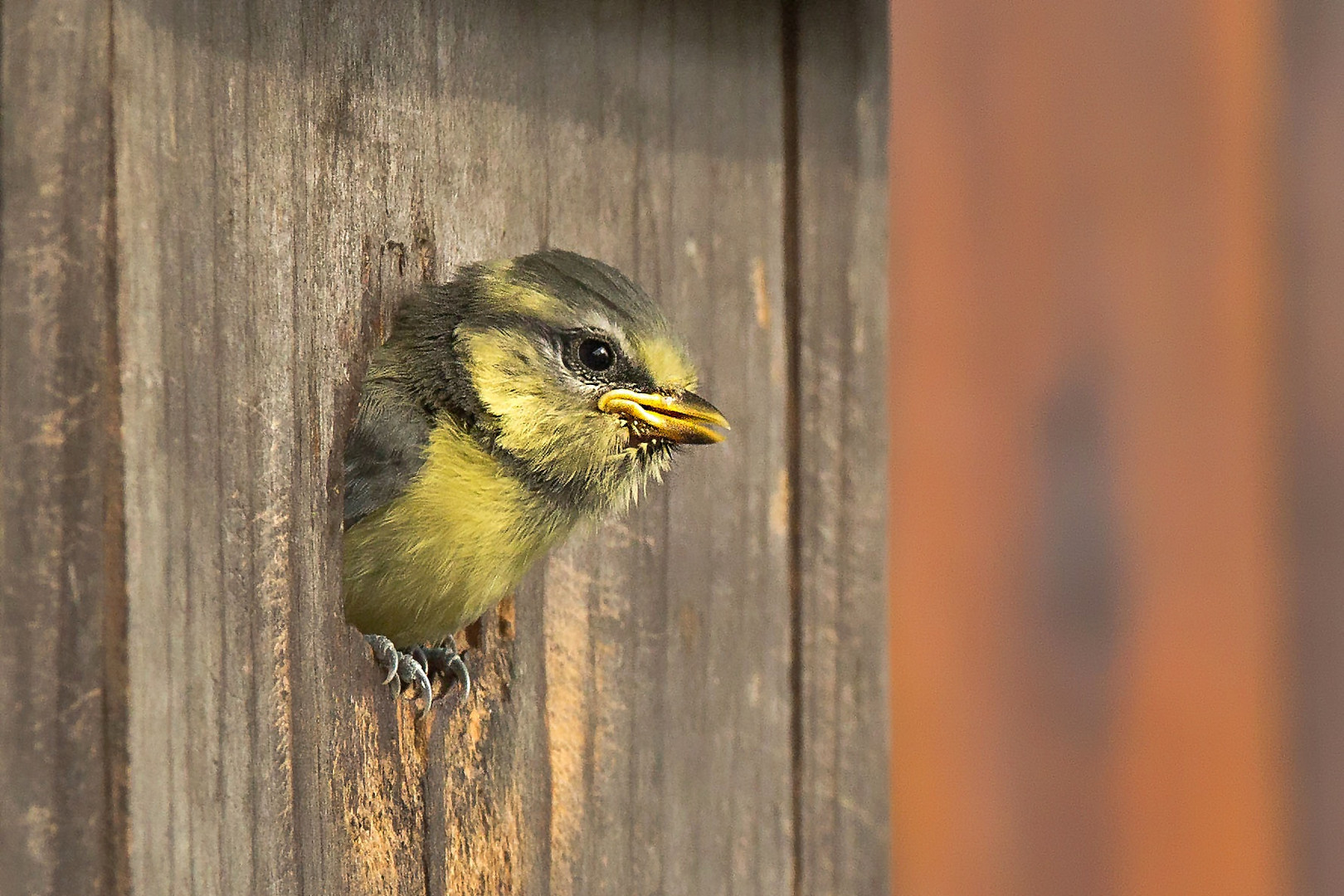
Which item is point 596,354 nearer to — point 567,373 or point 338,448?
point 567,373

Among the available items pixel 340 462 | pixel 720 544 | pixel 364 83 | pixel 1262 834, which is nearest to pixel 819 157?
pixel 720 544

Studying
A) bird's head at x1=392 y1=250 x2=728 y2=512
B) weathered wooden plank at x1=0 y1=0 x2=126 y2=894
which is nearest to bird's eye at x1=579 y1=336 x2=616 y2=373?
bird's head at x1=392 y1=250 x2=728 y2=512

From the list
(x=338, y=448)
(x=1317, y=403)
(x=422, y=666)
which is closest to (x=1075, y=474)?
(x=1317, y=403)

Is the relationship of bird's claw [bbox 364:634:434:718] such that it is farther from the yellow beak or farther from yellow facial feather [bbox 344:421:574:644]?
the yellow beak

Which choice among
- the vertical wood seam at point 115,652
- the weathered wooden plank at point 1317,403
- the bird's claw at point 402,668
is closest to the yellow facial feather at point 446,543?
the bird's claw at point 402,668

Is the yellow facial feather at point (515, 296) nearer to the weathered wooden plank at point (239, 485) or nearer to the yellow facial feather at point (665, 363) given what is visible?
the yellow facial feather at point (665, 363)
